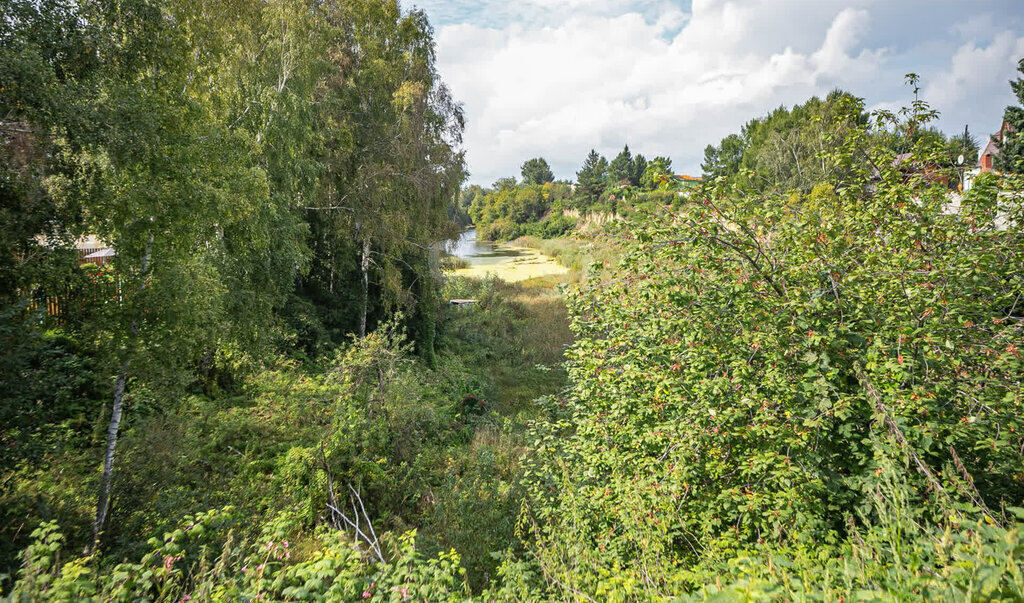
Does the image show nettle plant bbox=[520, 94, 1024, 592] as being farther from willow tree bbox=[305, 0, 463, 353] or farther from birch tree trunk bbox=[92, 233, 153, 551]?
willow tree bbox=[305, 0, 463, 353]

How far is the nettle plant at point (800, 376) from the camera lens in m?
3.07

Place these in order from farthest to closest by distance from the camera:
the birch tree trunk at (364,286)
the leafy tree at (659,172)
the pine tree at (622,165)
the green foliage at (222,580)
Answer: the pine tree at (622,165) < the birch tree trunk at (364,286) < the leafy tree at (659,172) < the green foliage at (222,580)

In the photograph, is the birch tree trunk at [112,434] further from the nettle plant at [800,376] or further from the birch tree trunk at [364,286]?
the birch tree trunk at [364,286]

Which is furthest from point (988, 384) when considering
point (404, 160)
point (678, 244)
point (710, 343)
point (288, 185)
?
point (404, 160)

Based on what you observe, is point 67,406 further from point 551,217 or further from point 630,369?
point 551,217

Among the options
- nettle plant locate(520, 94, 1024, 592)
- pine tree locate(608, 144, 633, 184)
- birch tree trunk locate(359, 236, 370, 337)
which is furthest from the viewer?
pine tree locate(608, 144, 633, 184)

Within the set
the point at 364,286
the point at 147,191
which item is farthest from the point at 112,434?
the point at 364,286

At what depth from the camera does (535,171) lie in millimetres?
106125

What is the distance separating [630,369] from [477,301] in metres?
18.9

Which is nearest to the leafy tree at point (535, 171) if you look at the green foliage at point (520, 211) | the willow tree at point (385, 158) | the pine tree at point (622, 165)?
the green foliage at point (520, 211)

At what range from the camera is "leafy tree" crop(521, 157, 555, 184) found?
10594cm

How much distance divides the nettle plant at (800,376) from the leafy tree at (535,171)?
340 ft

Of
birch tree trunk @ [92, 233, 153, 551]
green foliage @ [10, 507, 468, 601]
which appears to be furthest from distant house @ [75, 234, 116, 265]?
green foliage @ [10, 507, 468, 601]

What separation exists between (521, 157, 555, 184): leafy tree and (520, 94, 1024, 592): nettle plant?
103759 millimetres
